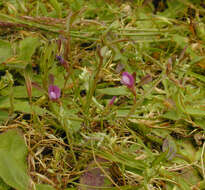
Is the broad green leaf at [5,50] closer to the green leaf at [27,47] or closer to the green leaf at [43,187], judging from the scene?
the green leaf at [27,47]

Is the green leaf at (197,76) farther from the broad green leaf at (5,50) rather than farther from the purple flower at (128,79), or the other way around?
the broad green leaf at (5,50)

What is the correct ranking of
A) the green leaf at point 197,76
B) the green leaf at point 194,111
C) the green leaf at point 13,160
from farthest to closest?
the green leaf at point 197,76
the green leaf at point 194,111
the green leaf at point 13,160

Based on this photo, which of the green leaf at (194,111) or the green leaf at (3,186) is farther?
the green leaf at (194,111)

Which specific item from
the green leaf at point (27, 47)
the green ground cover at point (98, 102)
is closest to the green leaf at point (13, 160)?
the green ground cover at point (98, 102)

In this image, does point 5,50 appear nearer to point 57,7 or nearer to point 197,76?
point 57,7

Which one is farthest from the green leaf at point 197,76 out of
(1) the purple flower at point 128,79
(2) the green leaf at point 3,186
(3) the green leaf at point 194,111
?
(2) the green leaf at point 3,186

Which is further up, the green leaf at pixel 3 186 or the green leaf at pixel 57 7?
the green leaf at pixel 57 7

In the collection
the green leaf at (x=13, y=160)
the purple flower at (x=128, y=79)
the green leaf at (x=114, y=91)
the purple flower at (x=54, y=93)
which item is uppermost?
the purple flower at (x=128, y=79)

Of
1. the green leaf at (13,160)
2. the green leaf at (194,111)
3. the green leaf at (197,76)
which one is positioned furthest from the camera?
the green leaf at (197,76)

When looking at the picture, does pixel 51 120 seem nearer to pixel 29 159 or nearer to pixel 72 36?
pixel 29 159
